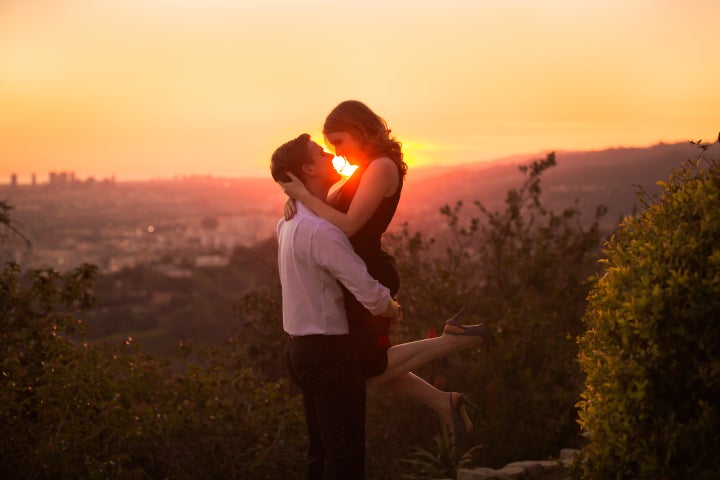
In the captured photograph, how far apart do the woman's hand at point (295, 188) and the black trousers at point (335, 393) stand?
68 centimetres

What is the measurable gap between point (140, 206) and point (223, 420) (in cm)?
4661

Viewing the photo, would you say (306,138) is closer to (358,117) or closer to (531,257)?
(358,117)

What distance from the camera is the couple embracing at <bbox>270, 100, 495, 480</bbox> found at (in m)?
3.61

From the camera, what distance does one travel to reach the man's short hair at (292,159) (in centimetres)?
377

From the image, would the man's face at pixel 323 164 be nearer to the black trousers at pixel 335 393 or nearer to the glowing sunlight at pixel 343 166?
the glowing sunlight at pixel 343 166

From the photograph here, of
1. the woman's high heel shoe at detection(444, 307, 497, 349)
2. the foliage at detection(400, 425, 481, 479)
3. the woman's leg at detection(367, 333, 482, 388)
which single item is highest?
the woman's high heel shoe at detection(444, 307, 497, 349)

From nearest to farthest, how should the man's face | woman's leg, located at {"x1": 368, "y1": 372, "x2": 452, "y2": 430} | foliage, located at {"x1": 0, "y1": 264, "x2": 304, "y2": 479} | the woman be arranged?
the woman → the man's face → woman's leg, located at {"x1": 368, "y1": 372, "x2": 452, "y2": 430} → foliage, located at {"x1": 0, "y1": 264, "x2": 304, "y2": 479}

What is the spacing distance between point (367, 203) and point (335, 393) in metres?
0.91

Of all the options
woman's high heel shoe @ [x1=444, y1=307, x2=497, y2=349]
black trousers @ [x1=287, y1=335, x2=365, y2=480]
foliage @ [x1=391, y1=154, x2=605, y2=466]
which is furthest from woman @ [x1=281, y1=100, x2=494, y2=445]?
foliage @ [x1=391, y1=154, x2=605, y2=466]

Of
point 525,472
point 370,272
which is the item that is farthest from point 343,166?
point 525,472

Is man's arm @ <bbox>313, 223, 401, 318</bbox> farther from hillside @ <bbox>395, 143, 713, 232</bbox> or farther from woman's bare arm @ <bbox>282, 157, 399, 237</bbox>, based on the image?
hillside @ <bbox>395, 143, 713, 232</bbox>

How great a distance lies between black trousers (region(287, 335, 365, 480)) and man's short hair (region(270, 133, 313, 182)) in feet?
2.65

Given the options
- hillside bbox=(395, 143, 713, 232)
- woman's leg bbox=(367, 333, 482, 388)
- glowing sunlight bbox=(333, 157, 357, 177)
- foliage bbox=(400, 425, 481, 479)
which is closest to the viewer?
glowing sunlight bbox=(333, 157, 357, 177)

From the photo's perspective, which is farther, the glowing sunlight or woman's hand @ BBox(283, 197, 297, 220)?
the glowing sunlight
